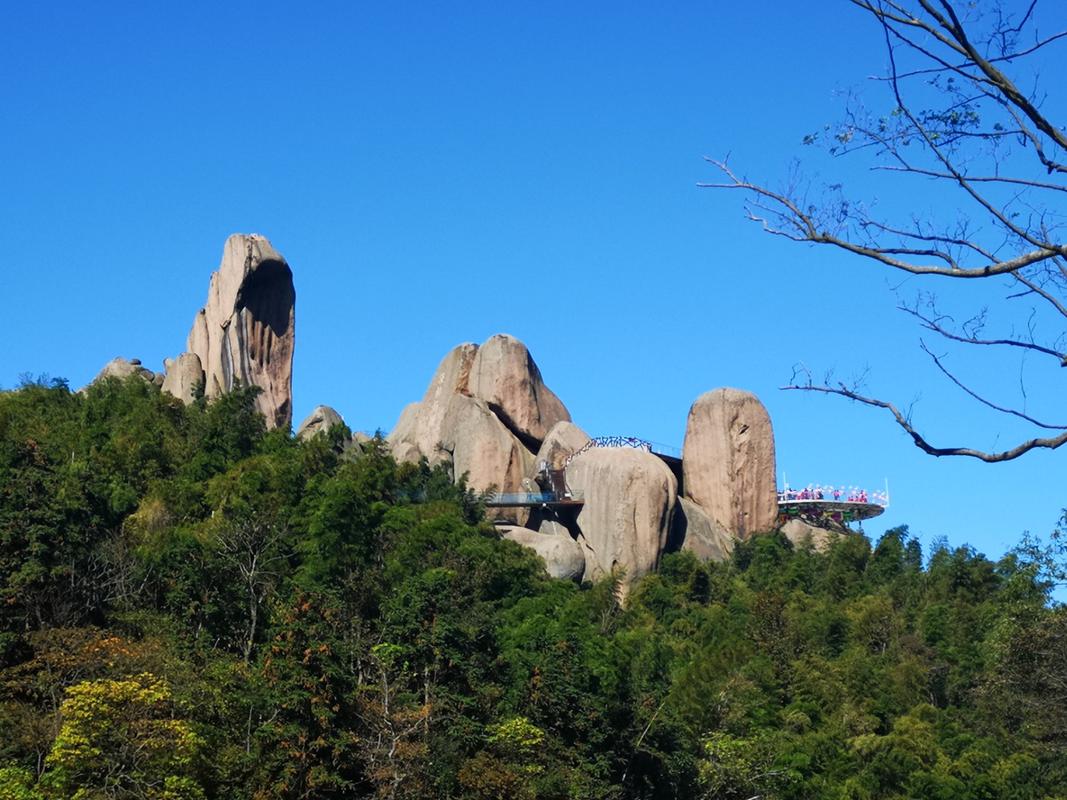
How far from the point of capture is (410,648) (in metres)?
22.9

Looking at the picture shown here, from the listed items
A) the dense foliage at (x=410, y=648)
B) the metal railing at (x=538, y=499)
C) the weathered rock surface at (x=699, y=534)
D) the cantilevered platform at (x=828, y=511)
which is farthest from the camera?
the cantilevered platform at (x=828, y=511)

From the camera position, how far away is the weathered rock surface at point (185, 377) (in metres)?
42.7

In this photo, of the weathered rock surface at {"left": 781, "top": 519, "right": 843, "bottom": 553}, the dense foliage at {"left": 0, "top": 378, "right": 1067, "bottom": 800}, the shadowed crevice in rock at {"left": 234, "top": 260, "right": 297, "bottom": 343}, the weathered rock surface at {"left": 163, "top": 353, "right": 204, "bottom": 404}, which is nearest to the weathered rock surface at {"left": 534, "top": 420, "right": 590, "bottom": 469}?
the dense foliage at {"left": 0, "top": 378, "right": 1067, "bottom": 800}

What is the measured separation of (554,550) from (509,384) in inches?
222

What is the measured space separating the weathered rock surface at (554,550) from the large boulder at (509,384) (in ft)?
13.6

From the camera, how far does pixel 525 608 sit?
31516mm

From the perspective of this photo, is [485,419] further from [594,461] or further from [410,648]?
[410,648]

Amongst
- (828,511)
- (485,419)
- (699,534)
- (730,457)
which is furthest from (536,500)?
(828,511)

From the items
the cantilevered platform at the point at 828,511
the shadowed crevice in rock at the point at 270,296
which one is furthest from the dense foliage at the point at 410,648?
the cantilevered platform at the point at 828,511

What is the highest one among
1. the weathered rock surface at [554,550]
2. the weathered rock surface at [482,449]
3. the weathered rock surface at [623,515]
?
the weathered rock surface at [482,449]

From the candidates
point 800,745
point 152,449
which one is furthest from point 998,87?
point 152,449

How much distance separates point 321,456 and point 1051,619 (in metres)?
19.0

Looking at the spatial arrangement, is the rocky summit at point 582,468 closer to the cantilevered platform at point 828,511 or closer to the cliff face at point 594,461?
the cliff face at point 594,461

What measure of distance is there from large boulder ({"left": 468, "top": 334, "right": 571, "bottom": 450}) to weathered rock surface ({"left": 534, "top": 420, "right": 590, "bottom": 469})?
2.39 feet
